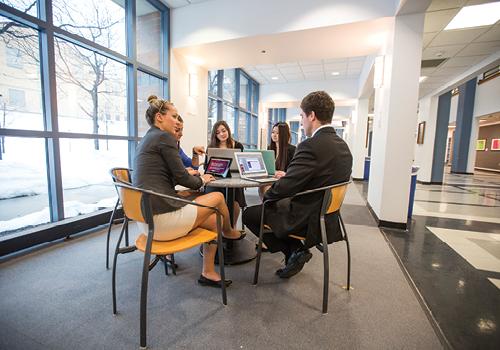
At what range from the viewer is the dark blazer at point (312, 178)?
59.0 inches

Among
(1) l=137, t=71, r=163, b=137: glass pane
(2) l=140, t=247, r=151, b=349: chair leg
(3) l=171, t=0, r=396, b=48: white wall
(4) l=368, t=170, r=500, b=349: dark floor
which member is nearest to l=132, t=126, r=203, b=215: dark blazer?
(2) l=140, t=247, r=151, b=349: chair leg

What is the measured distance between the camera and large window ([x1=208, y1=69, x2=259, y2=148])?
5.83 metres

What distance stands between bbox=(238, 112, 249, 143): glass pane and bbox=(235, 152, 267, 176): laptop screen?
17.7ft

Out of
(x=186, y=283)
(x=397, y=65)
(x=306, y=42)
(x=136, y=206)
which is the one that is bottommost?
(x=186, y=283)

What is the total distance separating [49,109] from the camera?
244 centimetres

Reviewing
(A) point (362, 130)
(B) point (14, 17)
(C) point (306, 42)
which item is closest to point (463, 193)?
(A) point (362, 130)

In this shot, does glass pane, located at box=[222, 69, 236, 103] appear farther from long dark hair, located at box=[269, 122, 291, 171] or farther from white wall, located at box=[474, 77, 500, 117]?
white wall, located at box=[474, 77, 500, 117]

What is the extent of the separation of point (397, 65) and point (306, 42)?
1.34 meters

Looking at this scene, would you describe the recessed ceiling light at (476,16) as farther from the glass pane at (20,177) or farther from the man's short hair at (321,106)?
the glass pane at (20,177)

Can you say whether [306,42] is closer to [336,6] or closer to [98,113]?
[336,6]

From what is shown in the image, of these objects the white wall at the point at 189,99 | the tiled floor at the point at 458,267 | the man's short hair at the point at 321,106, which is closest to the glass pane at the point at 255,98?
the white wall at the point at 189,99

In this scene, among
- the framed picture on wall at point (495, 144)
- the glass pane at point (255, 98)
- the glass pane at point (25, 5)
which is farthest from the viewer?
the framed picture on wall at point (495, 144)

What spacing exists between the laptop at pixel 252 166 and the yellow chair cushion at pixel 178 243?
63cm

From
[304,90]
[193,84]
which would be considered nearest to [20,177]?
[193,84]
